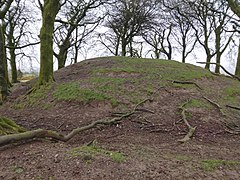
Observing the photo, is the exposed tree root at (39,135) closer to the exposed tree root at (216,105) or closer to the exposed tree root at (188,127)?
the exposed tree root at (188,127)

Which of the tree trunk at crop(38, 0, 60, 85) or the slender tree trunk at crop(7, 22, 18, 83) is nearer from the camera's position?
the tree trunk at crop(38, 0, 60, 85)

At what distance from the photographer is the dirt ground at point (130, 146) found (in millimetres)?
3183

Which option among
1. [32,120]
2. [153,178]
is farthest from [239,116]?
[32,120]

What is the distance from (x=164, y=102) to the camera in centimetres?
779

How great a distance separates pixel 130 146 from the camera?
459cm

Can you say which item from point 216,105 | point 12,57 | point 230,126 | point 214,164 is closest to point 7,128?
point 214,164

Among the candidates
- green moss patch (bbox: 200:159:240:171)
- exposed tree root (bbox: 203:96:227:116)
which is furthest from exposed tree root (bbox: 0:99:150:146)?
exposed tree root (bbox: 203:96:227:116)

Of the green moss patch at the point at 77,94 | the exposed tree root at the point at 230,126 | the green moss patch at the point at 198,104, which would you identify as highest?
the green moss patch at the point at 77,94

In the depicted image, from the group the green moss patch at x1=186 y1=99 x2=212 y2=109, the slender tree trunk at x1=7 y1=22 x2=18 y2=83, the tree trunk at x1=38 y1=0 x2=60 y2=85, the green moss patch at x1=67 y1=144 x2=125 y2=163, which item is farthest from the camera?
the slender tree trunk at x1=7 y1=22 x2=18 y2=83

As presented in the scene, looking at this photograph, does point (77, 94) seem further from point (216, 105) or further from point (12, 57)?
point (12, 57)

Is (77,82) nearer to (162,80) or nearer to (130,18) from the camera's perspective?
(162,80)

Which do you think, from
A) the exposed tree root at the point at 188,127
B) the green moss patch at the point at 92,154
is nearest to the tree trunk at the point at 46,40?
the exposed tree root at the point at 188,127

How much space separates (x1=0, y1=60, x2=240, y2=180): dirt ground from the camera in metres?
3.18

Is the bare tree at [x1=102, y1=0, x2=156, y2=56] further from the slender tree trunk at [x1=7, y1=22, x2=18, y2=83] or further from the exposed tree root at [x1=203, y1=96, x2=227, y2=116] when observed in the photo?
the exposed tree root at [x1=203, y1=96, x2=227, y2=116]
